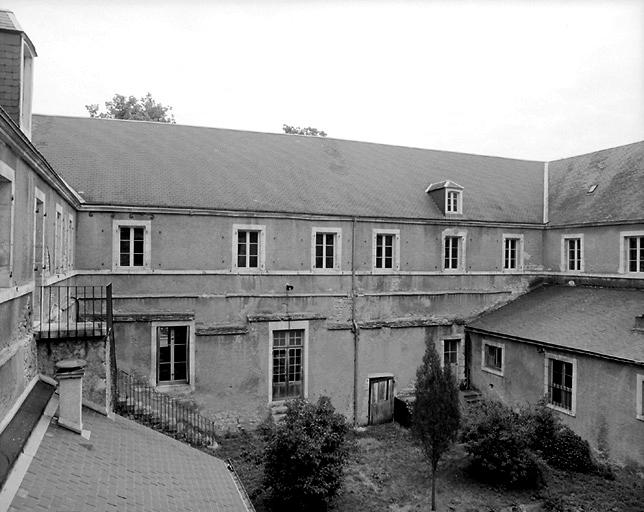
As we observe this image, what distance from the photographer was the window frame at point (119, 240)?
17078 mm

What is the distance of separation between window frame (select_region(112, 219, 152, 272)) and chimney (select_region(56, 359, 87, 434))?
A: 9370 mm

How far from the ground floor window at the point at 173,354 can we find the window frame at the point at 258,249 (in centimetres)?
297

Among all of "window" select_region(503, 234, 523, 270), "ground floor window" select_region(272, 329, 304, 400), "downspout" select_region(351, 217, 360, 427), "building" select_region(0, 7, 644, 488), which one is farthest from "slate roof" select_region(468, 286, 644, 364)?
"ground floor window" select_region(272, 329, 304, 400)

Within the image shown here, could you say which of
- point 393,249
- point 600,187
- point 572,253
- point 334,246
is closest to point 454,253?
point 393,249

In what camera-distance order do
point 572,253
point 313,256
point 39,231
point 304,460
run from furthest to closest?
point 572,253
point 313,256
point 304,460
point 39,231

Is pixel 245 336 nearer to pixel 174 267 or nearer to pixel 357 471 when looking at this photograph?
pixel 174 267

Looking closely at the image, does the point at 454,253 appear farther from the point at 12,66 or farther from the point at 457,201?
the point at 12,66

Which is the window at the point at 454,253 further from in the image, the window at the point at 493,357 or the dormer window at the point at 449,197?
the window at the point at 493,357

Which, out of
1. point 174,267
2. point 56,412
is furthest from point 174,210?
point 56,412

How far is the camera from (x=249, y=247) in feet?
62.1

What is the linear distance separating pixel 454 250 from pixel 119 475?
1795 cm

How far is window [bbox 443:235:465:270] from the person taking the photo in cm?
2214

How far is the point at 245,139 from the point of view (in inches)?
918

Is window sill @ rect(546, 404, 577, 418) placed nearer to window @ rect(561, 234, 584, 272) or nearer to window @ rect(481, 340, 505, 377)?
window @ rect(481, 340, 505, 377)
